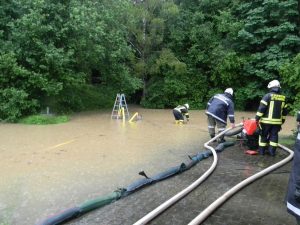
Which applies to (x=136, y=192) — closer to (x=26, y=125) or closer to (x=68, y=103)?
(x=26, y=125)

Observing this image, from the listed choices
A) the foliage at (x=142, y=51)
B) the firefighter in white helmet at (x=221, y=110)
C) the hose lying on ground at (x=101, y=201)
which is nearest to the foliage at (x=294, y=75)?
the foliage at (x=142, y=51)

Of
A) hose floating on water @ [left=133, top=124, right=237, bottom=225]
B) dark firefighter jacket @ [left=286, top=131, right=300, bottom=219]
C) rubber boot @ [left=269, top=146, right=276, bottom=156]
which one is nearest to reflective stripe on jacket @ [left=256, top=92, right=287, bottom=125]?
rubber boot @ [left=269, top=146, right=276, bottom=156]

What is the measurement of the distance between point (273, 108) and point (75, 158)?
4.74 meters

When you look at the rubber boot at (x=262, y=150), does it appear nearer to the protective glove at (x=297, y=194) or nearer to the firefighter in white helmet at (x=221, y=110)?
the firefighter in white helmet at (x=221, y=110)

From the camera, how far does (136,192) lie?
6078 mm

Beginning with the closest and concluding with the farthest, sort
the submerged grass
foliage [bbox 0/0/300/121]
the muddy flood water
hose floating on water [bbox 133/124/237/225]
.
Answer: hose floating on water [bbox 133/124/237/225] → the muddy flood water → the submerged grass → foliage [bbox 0/0/300/121]

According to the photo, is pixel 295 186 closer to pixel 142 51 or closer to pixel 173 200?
pixel 173 200

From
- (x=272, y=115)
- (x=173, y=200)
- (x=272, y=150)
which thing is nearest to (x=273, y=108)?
(x=272, y=115)

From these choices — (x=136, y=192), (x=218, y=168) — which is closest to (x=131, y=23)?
(x=218, y=168)

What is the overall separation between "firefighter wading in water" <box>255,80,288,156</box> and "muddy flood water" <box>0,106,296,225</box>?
2.04 m

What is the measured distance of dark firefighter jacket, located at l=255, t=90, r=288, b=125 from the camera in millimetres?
8500

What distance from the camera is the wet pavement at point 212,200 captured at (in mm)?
4926

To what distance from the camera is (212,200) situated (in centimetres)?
568

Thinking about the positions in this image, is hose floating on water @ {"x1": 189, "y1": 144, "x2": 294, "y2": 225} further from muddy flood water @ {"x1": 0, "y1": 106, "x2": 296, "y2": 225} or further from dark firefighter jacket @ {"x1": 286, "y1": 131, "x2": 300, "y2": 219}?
muddy flood water @ {"x1": 0, "y1": 106, "x2": 296, "y2": 225}
